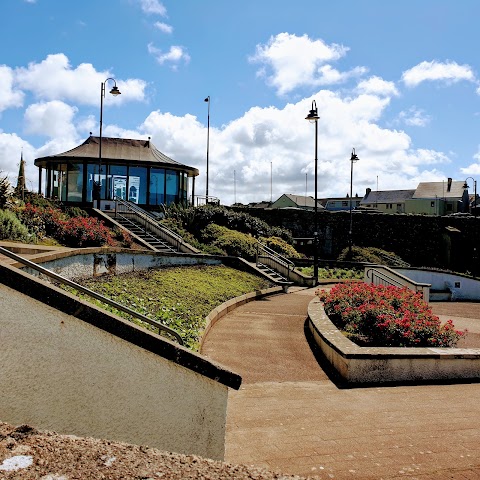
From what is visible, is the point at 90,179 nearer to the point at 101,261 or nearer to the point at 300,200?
the point at 101,261

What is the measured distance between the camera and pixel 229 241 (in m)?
25.3

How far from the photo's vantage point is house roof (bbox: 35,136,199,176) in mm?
33062

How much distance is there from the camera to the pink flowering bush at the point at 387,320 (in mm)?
9812

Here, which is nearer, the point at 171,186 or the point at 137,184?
the point at 137,184

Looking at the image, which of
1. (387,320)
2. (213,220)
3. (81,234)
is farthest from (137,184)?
(387,320)

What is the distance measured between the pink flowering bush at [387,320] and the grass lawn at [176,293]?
134 inches

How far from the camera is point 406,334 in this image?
966cm

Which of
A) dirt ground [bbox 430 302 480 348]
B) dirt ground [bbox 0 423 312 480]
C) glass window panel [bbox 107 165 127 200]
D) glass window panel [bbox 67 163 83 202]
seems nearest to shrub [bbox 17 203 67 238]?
dirt ground [bbox 430 302 480 348]

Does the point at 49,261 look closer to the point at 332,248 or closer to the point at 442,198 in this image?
the point at 332,248

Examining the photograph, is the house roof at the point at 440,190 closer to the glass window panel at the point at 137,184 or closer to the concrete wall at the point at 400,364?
the glass window panel at the point at 137,184

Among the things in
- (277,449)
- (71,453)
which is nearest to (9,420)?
(71,453)

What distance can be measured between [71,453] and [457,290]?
25.9m

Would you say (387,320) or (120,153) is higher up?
(120,153)

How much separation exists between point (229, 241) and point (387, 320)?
15.8 m
